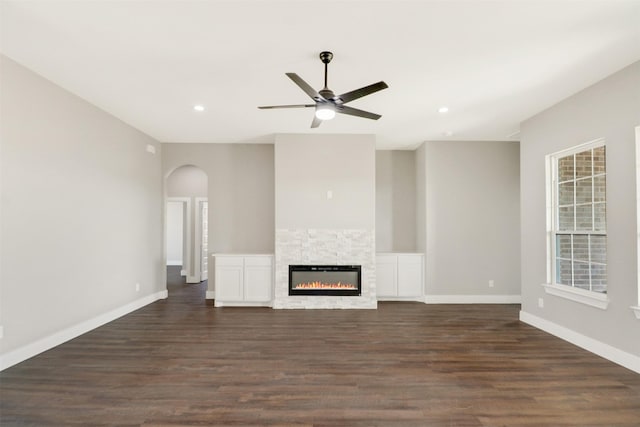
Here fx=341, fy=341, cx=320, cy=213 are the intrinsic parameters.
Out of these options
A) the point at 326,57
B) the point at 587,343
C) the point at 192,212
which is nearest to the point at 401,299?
the point at 587,343

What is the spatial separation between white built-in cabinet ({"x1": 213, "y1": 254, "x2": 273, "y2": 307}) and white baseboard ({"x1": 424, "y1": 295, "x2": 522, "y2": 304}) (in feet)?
9.02

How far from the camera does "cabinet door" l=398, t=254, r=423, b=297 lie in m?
5.93

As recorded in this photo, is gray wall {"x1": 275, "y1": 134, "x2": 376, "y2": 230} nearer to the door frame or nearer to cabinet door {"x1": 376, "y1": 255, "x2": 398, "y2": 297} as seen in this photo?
cabinet door {"x1": 376, "y1": 255, "x2": 398, "y2": 297}

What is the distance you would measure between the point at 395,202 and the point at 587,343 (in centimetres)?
362

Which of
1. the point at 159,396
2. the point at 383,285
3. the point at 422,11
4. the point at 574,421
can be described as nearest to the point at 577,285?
the point at 574,421

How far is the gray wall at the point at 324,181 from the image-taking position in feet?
18.2

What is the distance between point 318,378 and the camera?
290cm

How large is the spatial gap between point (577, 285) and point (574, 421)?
214 centimetres

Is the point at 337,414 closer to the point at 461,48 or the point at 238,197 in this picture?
the point at 461,48

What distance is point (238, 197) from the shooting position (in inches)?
248

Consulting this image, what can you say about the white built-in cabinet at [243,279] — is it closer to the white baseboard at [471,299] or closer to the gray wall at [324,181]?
the gray wall at [324,181]

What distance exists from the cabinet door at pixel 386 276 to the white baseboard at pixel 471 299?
2.01 feet

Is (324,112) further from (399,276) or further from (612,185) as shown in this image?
(399,276)

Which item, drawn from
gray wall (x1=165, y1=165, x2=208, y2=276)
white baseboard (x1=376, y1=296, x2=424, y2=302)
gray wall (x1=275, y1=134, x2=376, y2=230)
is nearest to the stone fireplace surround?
gray wall (x1=275, y1=134, x2=376, y2=230)
